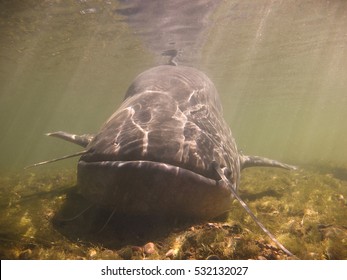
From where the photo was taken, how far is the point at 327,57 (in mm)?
24281

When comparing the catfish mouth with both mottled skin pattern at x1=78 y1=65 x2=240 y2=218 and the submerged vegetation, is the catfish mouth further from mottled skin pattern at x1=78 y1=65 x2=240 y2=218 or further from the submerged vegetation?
the submerged vegetation

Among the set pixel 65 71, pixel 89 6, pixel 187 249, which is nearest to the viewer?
pixel 187 249

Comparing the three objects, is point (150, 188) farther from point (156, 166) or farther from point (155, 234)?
point (155, 234)

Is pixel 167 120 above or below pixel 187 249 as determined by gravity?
above

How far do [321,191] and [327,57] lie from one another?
19.9 m

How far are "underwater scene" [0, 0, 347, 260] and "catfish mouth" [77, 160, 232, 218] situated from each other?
0.07m

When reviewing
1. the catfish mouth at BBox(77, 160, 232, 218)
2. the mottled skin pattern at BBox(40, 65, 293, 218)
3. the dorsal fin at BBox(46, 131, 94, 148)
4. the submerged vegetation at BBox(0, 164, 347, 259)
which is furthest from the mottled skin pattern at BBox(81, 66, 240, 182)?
the dorsal fin at BBox(46, 131, 94, 148)

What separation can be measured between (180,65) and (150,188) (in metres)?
20.8

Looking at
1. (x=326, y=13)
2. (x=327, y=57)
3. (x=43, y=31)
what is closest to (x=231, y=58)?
(x=327, y=57)

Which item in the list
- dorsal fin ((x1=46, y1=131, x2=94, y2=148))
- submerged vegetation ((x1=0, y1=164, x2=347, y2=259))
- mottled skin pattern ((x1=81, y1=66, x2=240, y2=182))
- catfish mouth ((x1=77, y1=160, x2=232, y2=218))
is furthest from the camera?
dorsal fin ((x1=46, y1=131, x2=94, y2=148))

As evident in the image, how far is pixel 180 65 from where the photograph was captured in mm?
23531

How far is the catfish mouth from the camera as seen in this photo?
3756 millimetres

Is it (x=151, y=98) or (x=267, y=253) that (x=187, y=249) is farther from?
(x=151, y=98)

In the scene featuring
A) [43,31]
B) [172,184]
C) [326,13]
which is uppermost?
[172,184]
